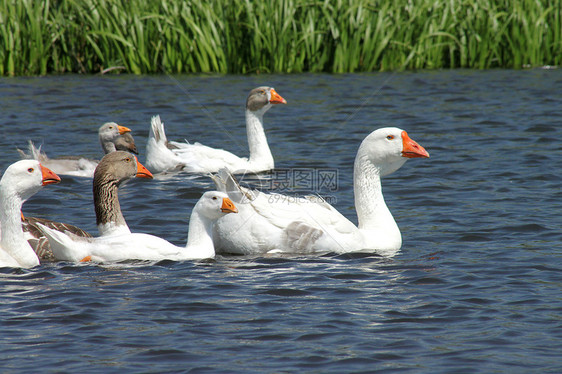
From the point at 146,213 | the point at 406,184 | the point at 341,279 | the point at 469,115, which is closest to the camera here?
the point at 341,279

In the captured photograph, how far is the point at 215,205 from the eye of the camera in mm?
8883

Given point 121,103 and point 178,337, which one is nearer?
point 178,337

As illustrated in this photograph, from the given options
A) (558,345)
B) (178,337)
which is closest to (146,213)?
(178,337)

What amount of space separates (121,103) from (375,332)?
14.2 metres

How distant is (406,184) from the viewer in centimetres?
1346

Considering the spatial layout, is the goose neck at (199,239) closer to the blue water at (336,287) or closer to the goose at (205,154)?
the blue water at (336,287)

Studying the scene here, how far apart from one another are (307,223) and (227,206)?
0.99 meters

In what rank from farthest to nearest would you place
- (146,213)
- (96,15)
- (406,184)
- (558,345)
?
(96,15), (406,184), (146,213), (558,345)

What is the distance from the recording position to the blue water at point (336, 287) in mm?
6523

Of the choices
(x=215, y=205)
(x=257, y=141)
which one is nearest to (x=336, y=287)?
(x=215, y=205)

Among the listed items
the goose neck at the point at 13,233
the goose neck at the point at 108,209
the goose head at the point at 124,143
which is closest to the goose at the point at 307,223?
the goose neck at the point at 108,209

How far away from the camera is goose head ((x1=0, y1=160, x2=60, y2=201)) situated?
8805 mm

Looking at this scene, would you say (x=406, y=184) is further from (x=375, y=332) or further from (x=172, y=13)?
(x=172, y=13)

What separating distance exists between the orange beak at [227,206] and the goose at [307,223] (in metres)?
0.40
